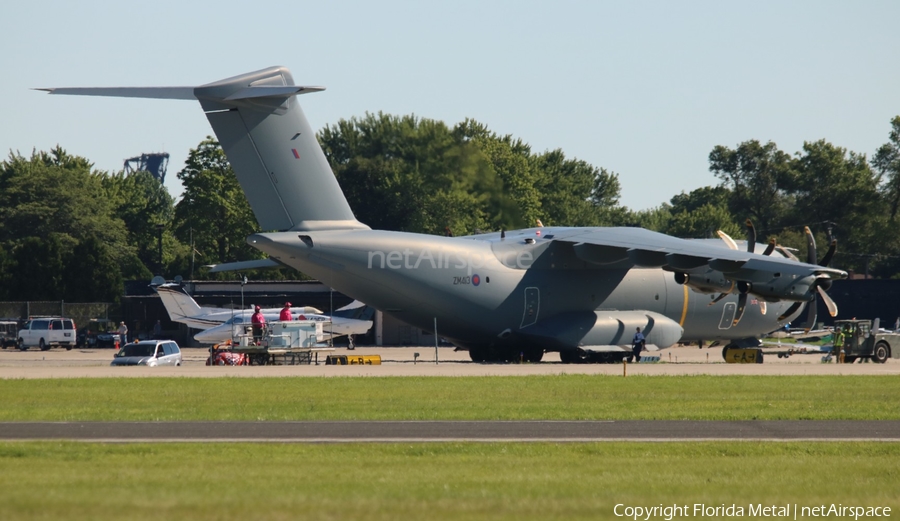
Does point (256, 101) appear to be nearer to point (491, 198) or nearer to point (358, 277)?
point (358, 277)

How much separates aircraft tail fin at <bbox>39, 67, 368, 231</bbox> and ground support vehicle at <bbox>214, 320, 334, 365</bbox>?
17.4 ft

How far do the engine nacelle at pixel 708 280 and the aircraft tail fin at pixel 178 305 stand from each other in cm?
3235

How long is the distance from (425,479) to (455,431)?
17.3 ft

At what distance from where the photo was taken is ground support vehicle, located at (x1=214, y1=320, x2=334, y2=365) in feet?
127

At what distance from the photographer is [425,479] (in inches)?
515

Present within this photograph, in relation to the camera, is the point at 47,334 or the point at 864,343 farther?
the point at 47,334

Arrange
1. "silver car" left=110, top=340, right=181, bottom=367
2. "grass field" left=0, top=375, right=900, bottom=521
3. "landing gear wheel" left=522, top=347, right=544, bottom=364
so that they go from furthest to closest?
"silver car" left=110, top=340, right=181, bottom=367, "landing gear wheel" left=522, top=347, right=544, bottom=364, "grass field" left=0, top=375, right=900, bottom=521

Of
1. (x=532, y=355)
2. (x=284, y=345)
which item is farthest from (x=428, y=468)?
(x=532, y=355)

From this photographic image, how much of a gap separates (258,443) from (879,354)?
31213 millimetres

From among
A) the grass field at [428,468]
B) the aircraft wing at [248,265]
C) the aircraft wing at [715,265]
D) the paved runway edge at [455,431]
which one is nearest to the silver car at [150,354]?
the aircraft wing at [248,265]

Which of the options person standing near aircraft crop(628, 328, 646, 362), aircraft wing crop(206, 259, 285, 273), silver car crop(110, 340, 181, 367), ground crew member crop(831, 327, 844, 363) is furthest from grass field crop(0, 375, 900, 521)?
ground crew member crop(831, 327, 844, 363)

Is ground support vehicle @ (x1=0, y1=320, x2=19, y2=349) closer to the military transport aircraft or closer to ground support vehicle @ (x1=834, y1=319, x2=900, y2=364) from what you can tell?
the military transport aircraft

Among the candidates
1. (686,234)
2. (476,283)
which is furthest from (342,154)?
(476,283)

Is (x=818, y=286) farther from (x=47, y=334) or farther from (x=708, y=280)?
(x=47, y=334)
